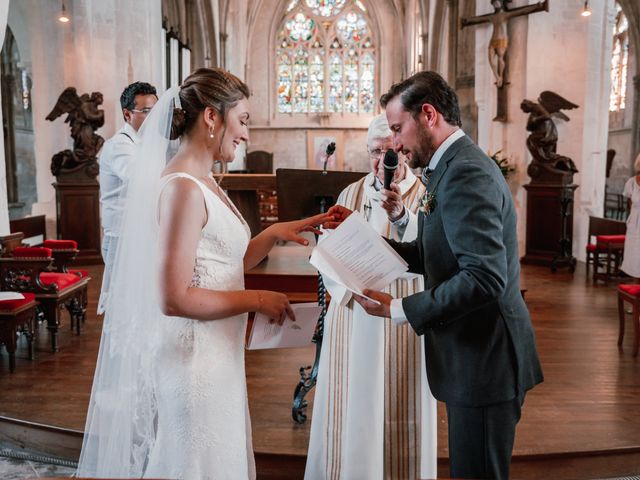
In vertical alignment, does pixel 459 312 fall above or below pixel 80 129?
below

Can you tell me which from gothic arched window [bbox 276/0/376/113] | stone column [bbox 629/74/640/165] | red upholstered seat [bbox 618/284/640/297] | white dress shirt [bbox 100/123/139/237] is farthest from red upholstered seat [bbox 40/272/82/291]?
gothic arched window [bbox 276/0/376/113]

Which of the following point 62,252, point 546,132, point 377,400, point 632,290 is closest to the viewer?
point 377,400

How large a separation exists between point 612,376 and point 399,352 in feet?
7.50

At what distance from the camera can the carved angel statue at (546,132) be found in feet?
28.0

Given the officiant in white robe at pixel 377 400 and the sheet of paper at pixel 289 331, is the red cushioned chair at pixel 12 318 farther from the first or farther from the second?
the sheet of paper at pixel 289 331

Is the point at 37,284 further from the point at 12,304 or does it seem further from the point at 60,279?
the point at 12,304

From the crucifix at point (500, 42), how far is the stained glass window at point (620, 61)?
23.8 feet

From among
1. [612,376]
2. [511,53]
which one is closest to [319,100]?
[511,53]

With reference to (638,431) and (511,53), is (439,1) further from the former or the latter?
(638,431)

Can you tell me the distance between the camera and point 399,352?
2.52 metres

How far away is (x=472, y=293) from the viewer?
61.3 inches

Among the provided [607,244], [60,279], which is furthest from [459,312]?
[607,244]

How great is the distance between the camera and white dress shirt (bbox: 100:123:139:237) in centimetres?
313

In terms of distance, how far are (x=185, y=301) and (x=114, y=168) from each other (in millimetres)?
1789
